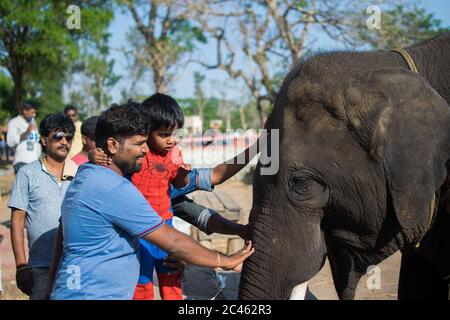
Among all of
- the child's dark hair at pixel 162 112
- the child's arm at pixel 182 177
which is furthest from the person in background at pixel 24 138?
the child's dark hair at pixel 162 112

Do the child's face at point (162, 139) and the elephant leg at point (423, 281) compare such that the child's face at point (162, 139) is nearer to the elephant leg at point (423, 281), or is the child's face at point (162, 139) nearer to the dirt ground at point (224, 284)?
the elephant leg at point (423, 281)

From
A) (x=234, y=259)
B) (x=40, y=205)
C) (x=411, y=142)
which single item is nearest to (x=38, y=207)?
(x=40, y=205)

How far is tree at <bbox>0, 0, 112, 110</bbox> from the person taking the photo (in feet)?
66.1

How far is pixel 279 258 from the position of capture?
286 centimetres

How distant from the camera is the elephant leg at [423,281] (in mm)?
3912

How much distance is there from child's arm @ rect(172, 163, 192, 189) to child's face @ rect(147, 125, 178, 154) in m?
0.17

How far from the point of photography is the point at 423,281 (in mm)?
3930

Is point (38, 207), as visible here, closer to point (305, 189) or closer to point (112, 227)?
point (112, 227)

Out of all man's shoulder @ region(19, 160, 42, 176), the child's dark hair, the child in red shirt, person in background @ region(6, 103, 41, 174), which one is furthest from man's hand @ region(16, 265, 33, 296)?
person in background @ region(6, 103, 41, 174)

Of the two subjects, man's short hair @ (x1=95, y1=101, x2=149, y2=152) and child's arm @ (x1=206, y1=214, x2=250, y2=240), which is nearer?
man's short hair @ (x1=95, y1=101, x2=149, y2=152)

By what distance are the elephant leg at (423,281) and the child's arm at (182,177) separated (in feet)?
5.38

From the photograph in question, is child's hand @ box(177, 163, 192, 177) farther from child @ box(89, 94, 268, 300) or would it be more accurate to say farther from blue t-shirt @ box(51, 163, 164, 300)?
blue t-shirt @ box(51, 163, 164, 300)

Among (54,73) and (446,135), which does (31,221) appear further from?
(54,73)

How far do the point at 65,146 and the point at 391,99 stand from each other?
7.32ft
